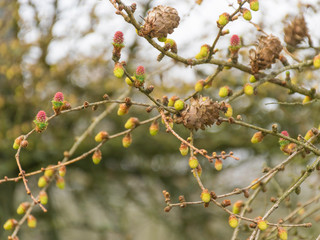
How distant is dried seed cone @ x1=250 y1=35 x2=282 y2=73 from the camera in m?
1.46

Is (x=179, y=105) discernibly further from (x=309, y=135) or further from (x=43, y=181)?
(x=43, y=181)

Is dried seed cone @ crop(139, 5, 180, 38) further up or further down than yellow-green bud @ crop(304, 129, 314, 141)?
further up

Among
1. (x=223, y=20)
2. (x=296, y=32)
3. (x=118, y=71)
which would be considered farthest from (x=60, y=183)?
(x=296, y=32)

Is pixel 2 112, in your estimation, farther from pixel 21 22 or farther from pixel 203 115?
pixel 203 115

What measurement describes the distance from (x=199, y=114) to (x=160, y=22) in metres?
0.33

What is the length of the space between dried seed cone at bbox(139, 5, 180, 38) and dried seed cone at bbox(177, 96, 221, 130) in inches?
10.3

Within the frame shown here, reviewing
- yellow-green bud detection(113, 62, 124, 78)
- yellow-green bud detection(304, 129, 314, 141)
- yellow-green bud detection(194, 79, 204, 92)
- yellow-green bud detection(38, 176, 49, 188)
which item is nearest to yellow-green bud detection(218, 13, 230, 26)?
yellow-green bud detection(194, 79, 204, 92)

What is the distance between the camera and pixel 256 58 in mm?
1465

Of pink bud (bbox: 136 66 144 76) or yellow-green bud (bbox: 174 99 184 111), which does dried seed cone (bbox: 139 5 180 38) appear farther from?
yellow-green bud (bbox: 174 99 184 111)

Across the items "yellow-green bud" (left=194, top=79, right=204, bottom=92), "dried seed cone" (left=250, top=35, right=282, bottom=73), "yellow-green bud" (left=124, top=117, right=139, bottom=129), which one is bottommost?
"yellow-green bud" (left=124, top=117, right=139, bottom=129)

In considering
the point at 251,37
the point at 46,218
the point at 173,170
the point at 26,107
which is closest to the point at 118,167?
the point at 173,170

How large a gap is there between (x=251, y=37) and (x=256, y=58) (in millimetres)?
1530

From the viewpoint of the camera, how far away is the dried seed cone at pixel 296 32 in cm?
191

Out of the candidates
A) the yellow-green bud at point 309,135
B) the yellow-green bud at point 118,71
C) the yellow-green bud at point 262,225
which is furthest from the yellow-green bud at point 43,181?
the yellow-green bud at point 309,135
